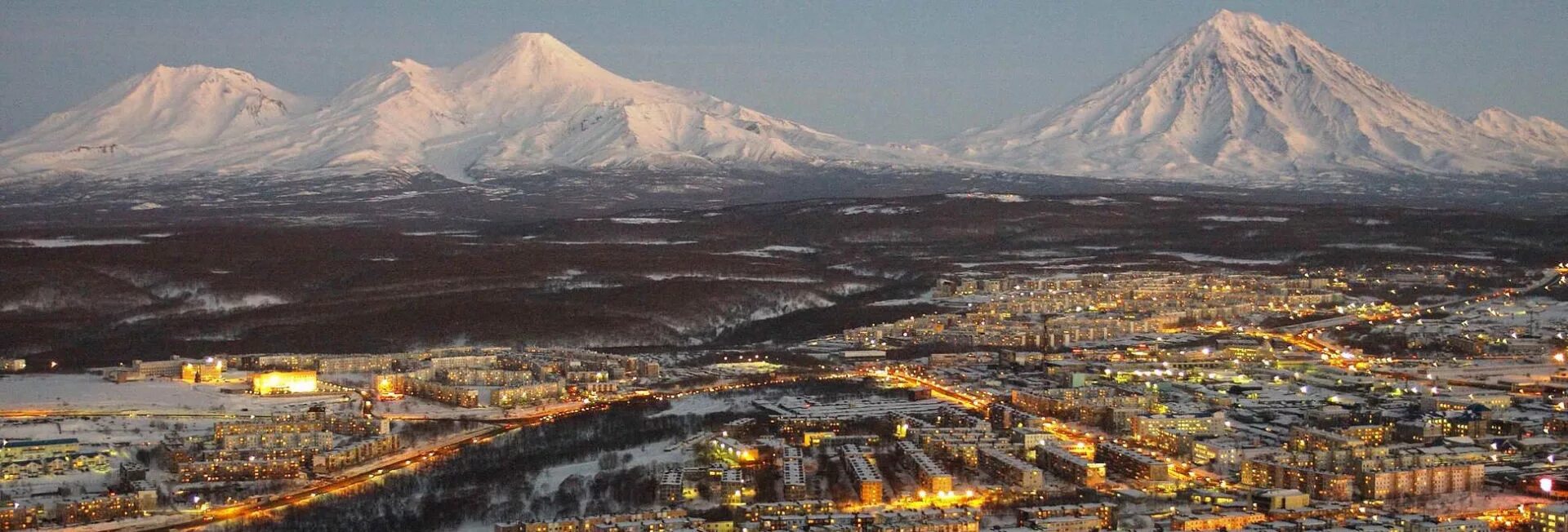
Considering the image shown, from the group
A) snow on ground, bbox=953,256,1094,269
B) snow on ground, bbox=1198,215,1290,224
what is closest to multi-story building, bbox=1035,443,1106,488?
snow on ground, bbox=953,256,1094,269

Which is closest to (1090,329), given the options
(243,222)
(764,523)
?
(764,523)

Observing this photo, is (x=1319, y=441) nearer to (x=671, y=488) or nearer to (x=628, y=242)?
(x=671, y=488)

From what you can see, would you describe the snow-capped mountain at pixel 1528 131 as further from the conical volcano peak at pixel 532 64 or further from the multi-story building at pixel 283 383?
the multi-story building at pixel 283 383

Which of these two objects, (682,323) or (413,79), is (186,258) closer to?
(682,323)

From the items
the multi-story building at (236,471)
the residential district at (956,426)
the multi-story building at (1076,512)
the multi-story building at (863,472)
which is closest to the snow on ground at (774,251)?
the residential district at (956,426)

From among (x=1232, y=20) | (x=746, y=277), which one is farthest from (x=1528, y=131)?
(x=746, y=277)

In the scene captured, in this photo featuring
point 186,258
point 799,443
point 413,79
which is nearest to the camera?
point 799,443

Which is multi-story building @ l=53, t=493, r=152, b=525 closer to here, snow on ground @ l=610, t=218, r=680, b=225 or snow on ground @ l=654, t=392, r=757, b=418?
snow on ground @ l=654, t=392, r=757, b=418
